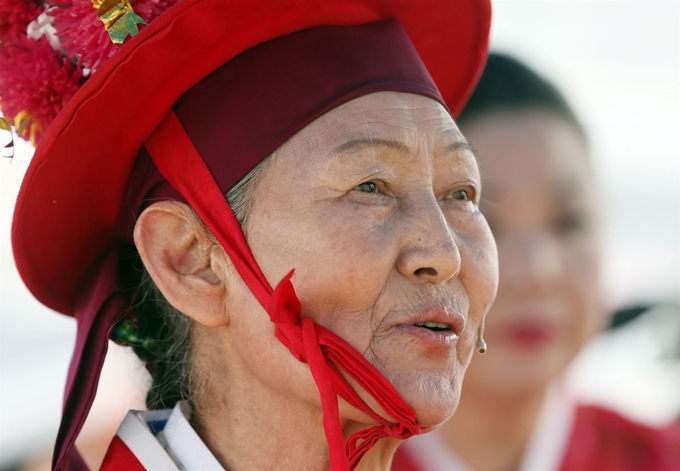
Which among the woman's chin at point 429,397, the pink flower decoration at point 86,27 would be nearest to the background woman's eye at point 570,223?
the woman's chin at point 429,397

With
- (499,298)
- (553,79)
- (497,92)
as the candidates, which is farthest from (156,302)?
(553,79)

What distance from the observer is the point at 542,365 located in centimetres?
458

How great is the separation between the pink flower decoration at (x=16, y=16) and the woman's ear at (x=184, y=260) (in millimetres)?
585

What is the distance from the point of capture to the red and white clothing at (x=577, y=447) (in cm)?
461

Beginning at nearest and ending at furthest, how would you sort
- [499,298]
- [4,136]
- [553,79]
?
[4,136], [499,298], [553,79]

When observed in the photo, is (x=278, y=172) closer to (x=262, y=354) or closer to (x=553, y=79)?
(x=262, y=354)

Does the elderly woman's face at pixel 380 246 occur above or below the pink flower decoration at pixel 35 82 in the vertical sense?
below

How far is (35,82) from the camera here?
2.56 m

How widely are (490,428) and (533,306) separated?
0.61 meters

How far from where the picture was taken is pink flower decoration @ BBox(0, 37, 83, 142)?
2.54 meters

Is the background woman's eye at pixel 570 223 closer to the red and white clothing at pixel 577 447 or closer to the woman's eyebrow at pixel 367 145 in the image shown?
the red and white clothing at pixel 577 447

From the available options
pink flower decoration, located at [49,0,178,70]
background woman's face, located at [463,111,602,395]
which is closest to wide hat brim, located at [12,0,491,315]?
pink flower decoration, located at [49,0,178,70]

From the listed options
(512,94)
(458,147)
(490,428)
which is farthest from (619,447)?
(458,147)

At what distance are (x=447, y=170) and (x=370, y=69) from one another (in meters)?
0.32
